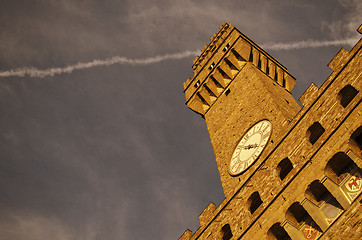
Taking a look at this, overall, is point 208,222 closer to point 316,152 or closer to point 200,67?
point 316,152

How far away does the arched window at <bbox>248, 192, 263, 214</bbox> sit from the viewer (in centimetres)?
1628

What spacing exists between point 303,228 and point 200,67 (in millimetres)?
17142

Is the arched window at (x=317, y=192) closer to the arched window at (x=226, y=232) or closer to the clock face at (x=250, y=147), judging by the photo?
the arched window at (x=226, y=232)

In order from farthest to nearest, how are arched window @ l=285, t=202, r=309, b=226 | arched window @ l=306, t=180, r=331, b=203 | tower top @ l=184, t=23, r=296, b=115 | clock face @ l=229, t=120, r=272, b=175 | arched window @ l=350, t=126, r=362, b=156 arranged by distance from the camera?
tower top @ l=184, t=23, r=296, b=115
clock face @ l=229, t=120, r=272, b=175
arched window @ l=285, t=202, r=309, b=226
arched window @ l=306, t=180, r=331, b=203
arched window @ l=350, t=126, r=362, b=156

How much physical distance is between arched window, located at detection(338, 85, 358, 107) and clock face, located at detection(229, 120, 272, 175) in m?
3.64

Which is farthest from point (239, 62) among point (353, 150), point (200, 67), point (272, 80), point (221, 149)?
point (353, 150)

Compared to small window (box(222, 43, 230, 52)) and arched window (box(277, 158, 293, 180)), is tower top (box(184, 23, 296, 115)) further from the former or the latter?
arched window (box(277, 158, 293, 180))

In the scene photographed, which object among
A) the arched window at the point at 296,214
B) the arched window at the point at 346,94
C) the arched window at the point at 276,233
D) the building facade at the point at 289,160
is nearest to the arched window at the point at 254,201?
the building facade at the point at 289,160

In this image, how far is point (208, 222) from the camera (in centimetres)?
1756

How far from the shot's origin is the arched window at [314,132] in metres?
15.6

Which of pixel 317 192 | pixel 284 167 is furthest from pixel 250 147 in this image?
pixel 317 192

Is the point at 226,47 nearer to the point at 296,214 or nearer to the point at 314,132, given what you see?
the point at 314,132

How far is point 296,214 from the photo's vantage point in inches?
552

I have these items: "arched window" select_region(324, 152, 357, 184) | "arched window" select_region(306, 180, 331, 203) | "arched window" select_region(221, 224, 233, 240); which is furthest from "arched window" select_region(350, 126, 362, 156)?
"arched window" select_region(221, 224, 233, 240)
